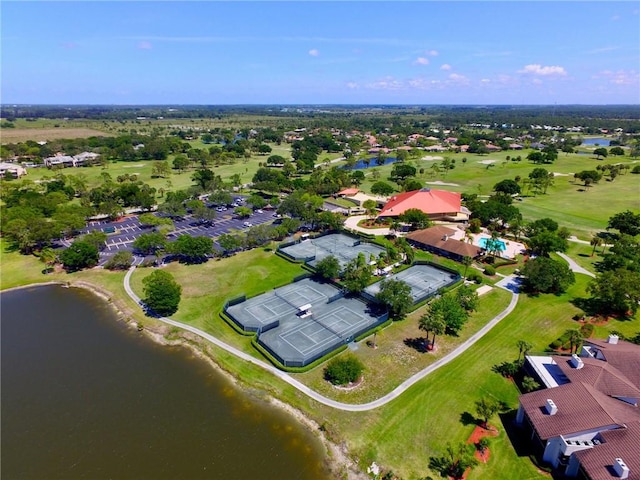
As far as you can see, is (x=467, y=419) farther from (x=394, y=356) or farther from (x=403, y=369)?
(x=394, y=356)

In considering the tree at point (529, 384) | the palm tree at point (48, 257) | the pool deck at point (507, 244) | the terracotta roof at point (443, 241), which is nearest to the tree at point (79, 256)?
the palm tree at point (48, 257)

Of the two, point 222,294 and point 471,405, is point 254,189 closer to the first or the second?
point 222,294

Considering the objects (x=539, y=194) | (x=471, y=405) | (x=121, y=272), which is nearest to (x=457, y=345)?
(x=471, y=405)

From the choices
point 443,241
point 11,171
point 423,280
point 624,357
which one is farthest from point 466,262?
point 11,171

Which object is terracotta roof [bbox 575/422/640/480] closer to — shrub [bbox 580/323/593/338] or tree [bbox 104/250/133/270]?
shrub [bbox 580/323/593/338]

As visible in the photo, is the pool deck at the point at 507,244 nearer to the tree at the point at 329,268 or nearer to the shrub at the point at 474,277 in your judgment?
the shrub at the point at 474,277

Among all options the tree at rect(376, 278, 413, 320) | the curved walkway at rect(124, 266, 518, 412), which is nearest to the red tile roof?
the tree at rect(376, 278, 413, 320)

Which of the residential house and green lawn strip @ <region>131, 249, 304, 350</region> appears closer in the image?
the residential house
